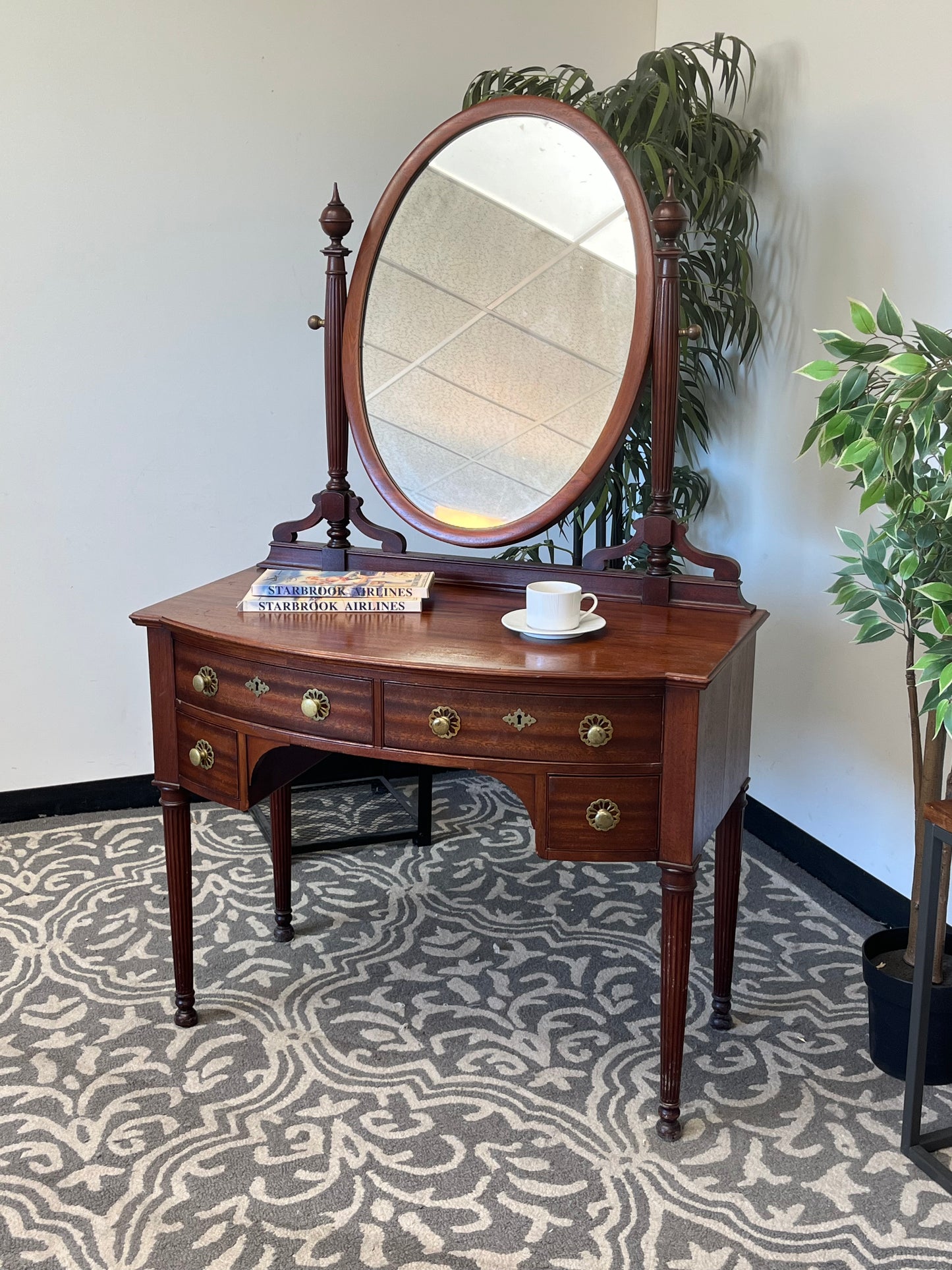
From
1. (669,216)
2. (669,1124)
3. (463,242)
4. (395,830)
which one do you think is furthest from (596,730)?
(395,830)

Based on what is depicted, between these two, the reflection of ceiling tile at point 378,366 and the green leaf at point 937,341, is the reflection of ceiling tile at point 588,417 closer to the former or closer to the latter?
the reflection of ceiling tile at point 378,366

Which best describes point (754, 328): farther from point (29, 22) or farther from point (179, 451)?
point (29, 22)

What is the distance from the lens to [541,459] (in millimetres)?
1921

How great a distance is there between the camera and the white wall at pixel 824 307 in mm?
2020

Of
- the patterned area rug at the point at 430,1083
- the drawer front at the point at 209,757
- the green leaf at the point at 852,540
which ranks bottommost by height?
the patterned area rug at the point at 430,1083

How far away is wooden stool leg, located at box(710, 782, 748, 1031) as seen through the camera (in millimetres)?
1865

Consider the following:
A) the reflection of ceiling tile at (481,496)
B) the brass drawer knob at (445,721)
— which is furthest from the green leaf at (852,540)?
the brass drawer knob at (445,721)

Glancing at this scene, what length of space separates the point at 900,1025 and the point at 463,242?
151 centimetres

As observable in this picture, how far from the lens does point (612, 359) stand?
186cm

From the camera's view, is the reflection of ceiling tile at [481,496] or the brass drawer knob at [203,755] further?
the reflection of ceiling tile at [481,496]

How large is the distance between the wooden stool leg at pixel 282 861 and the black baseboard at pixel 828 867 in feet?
3.73

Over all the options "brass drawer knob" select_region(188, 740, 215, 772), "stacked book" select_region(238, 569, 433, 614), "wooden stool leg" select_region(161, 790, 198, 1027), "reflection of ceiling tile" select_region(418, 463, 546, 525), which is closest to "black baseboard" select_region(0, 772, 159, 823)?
"wooden stool leg" select_region(161, 790, 198, 1027)

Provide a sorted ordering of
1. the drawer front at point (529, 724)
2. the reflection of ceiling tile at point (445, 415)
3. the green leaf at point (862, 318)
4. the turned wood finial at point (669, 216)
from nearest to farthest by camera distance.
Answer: the green leaf at point (862, 318) < the drawer front at point (529, 724) < the turned wood finial at point (669, 216) < the reflection of ceiling tile at point (445, 415)

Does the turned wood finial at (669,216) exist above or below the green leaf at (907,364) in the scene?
above
